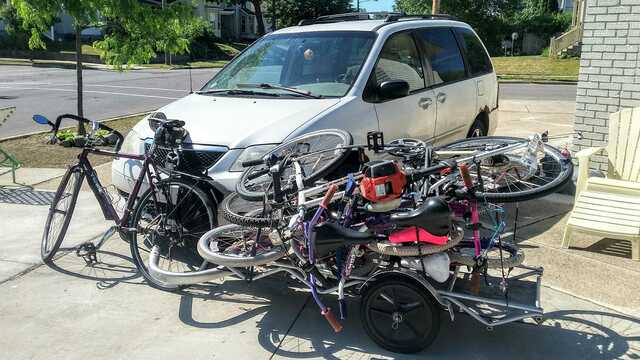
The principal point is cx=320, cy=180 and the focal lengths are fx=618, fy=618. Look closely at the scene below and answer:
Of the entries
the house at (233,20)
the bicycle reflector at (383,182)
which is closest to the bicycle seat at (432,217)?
the bicycle reflector at (383,182)

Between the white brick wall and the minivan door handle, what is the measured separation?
191 centimetres

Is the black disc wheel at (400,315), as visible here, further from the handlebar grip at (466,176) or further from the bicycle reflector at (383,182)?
the handlebar grip at (466,176)

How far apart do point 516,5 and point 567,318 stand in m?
53.0

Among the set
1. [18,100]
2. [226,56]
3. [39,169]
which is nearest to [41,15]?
[39,169]

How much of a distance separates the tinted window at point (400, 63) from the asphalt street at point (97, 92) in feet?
27.1

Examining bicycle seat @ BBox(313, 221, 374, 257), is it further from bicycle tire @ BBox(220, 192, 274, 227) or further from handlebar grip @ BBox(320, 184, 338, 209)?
bicycle tire @ BBox(220, 192, 274, 227)

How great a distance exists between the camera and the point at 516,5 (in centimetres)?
5231

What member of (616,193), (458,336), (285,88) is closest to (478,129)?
(616,193)

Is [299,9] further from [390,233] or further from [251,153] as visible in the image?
[390,233]

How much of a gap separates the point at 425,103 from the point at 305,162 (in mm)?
2157

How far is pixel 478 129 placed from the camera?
24.0 ft

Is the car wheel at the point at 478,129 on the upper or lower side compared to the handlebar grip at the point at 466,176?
lower

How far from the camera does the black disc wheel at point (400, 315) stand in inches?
139

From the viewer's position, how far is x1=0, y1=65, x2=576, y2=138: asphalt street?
49.4ft
